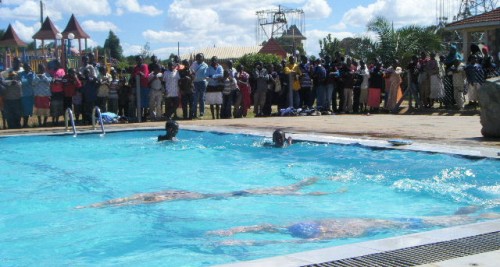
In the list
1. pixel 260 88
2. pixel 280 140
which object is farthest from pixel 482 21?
pixel 280 140

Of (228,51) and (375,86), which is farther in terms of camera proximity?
(228,51)

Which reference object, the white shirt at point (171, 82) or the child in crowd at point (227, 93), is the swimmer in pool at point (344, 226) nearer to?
the white shirt at point (171, 82)

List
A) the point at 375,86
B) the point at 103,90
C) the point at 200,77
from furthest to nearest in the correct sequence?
1. the point at 375,86
2. the point at 200,77
3. the point at 103,90

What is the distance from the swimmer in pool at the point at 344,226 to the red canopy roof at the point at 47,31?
→ 102 ft

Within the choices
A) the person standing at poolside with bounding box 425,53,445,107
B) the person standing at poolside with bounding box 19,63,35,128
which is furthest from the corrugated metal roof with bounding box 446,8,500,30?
the person standing at poolside with bounding box 19,63,35,128

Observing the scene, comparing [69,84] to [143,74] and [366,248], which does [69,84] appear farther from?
[366,248]

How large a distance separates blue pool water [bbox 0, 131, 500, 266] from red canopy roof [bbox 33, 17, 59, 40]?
23.0m

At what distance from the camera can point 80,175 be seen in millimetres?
11625

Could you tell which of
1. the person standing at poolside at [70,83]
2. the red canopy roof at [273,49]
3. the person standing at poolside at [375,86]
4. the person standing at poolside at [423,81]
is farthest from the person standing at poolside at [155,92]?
the red canopy roof at [273,49]

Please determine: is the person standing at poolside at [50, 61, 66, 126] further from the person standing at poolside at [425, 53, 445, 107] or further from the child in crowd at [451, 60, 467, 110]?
A: the child in crowd at [451, 60, 467, 110]

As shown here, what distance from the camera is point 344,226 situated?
6918 mm

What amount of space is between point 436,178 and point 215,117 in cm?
1161

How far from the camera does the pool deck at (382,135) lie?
183 inches

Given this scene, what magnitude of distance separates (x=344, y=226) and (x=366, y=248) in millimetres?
2079
